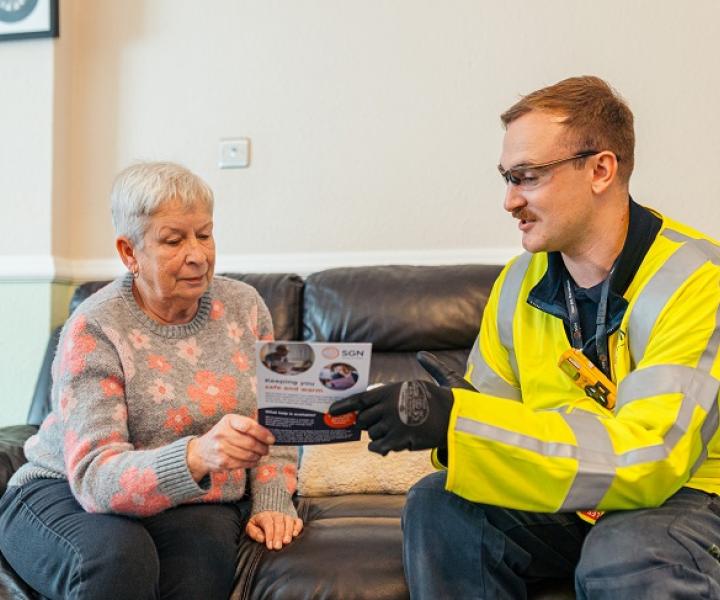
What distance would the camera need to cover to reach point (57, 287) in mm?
2801

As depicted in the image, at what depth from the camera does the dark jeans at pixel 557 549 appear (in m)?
1.14

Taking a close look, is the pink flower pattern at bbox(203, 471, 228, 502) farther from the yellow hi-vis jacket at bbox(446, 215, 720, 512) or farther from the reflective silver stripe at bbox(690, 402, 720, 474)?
the reflective silver stripe at bbox(690, 402, 720, 474)

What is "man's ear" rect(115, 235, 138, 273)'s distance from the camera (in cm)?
171

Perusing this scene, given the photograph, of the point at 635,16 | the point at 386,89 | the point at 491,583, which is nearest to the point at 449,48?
the point at 386,89

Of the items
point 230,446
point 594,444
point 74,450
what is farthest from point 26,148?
point 594,444

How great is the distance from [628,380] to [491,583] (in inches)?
15.9

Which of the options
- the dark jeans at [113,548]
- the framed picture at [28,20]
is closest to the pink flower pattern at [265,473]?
the dark jeans at [113,548]

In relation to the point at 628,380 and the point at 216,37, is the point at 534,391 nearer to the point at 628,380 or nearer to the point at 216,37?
the point at 628,380

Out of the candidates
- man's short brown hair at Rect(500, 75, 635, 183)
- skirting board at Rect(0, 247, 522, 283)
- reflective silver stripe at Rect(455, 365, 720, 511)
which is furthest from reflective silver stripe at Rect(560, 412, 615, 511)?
skirting board at Rect(0, 247, 522, 283)

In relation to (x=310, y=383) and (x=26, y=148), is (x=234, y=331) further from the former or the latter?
(x=26, y=148)

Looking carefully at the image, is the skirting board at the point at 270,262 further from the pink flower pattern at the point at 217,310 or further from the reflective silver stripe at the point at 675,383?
the reflective silver stripe at the point at 675,383

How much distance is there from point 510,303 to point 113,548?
0.86 meters

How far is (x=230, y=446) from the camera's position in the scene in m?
1.41

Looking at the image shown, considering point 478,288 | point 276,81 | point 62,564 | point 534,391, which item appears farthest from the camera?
point 276,81
